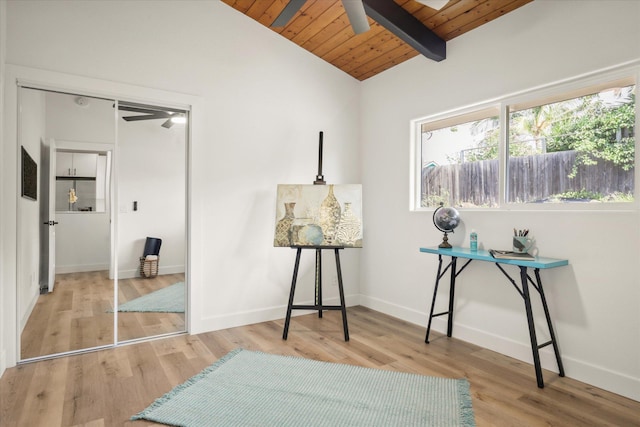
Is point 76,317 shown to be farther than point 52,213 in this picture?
Yes

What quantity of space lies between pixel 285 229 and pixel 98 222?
1.55 m

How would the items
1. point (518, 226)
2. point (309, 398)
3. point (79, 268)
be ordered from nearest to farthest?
point (309, 398) < point (518, 226) < point (79, 268)

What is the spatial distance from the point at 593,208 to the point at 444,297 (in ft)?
4.76

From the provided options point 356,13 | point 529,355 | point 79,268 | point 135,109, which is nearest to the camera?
point 356,13

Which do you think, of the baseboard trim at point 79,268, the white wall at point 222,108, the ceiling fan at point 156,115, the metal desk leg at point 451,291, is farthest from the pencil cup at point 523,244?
the baseboard trim at point 79,268

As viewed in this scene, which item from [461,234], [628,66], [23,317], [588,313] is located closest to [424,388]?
[588,313]

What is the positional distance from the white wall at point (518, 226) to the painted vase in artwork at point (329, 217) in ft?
2.64

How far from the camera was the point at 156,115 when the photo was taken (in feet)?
11.1

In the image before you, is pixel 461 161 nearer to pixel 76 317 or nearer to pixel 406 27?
pixel 406 27

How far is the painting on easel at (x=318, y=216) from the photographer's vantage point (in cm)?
354

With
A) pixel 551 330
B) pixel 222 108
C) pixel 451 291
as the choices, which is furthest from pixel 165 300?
pixel 551 330

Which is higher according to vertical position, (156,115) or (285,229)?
(156,115)

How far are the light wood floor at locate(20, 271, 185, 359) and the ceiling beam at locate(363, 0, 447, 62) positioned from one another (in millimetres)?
2964

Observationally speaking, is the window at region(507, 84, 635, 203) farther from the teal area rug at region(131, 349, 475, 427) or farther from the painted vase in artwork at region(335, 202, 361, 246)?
the teal area rug at region(131, 349, 475, 427)
